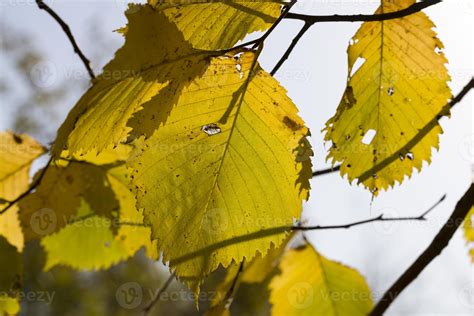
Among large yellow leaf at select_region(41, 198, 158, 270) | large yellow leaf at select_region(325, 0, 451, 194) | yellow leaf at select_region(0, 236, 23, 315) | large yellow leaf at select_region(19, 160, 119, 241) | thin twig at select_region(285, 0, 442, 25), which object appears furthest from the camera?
large yellow leaf at select_region(41, 198, 158, 270)

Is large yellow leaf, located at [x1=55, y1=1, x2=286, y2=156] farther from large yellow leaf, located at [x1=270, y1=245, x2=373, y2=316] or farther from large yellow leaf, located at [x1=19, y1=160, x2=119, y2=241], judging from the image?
large yellow leaf, located at [x1=270, y1=245, x2=373, y2=316]

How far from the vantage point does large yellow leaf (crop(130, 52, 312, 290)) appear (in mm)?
907

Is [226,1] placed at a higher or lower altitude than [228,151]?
higher

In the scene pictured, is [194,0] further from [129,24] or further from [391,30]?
[391,30]

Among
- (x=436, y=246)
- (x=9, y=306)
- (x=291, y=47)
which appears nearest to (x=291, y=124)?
(x=291, y=47)

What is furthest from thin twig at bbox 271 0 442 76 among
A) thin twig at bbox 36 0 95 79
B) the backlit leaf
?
the backlit leaf

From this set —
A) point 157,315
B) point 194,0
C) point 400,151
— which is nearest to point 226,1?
point 194,0

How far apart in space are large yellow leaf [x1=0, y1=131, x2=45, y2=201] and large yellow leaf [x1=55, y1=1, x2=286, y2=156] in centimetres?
88

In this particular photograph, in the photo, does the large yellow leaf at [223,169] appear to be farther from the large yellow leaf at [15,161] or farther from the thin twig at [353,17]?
the large yellow leaf at [15,161]

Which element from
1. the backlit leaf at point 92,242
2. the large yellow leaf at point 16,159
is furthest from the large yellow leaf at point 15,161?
the backlit leaf at point 92,242

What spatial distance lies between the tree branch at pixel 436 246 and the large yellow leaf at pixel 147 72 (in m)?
0.54

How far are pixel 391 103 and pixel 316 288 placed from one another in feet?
2.57

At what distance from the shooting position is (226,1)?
2.93 ft

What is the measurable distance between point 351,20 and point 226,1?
0.19m
